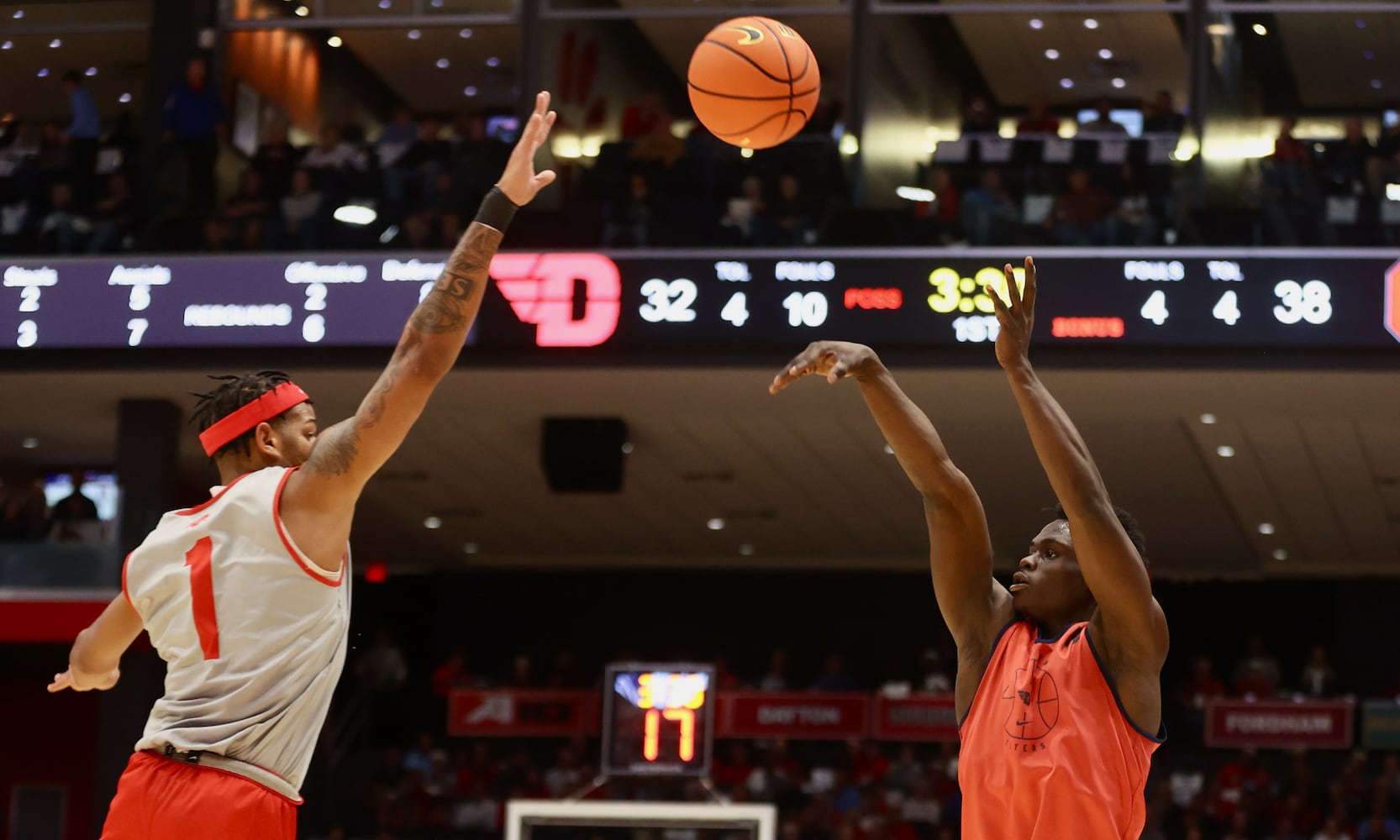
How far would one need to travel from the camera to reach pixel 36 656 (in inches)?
657

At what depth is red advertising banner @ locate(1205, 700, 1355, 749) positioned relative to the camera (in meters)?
16.9

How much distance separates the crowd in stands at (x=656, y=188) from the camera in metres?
12.8

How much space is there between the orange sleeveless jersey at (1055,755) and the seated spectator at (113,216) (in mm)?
10961

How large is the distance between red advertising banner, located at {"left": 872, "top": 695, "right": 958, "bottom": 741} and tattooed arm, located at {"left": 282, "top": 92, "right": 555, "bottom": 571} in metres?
14.2

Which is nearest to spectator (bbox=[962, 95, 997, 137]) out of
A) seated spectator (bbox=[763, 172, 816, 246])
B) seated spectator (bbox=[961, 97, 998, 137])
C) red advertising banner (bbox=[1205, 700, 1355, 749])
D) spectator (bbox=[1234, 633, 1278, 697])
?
seated spectator (bbox=[961, 97, 998, 137])

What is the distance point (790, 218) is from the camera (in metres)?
13.1

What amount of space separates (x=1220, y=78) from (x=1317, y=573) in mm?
10089

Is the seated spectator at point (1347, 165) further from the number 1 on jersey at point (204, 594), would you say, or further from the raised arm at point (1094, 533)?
the number 1 on jersey at point (204, 594)

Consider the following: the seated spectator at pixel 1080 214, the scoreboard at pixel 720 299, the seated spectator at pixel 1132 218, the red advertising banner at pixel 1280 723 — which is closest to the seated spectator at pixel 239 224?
the scoreboard at pixel 720 299

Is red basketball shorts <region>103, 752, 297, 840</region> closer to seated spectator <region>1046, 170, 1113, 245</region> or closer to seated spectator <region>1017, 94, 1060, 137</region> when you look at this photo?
seated spectator <region>1046, 170, 1113, 245</region>

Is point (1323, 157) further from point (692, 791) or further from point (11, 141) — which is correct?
point (11, 141)

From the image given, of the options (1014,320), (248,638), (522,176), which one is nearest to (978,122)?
(1014,320)

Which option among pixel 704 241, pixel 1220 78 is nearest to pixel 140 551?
pixel 704 241

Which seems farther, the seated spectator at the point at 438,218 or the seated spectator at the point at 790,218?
the seated spectator at the point at 438,218
